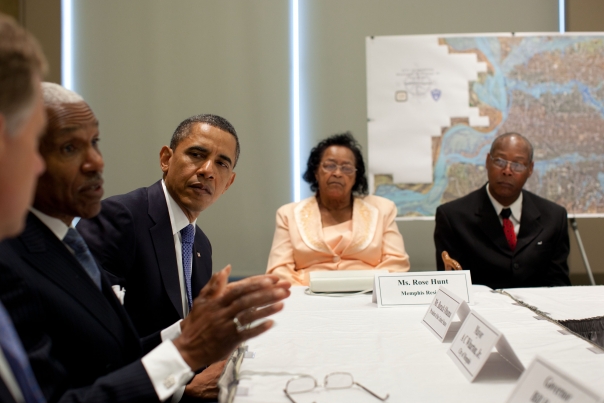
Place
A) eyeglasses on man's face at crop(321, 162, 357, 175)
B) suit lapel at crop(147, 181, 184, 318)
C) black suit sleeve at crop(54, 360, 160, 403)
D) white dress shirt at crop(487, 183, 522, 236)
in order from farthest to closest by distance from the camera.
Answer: eyeglasses on man's face at crop(321, 162, 357, 175) → white dress shirt at crop(487, 183, 522, 236) → suit lapel at crop(147, 181, 184, 318) → black suit sleeve at crop(54, 360, 160, 403)

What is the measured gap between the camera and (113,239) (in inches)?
61.7

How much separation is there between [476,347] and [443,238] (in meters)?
2.03

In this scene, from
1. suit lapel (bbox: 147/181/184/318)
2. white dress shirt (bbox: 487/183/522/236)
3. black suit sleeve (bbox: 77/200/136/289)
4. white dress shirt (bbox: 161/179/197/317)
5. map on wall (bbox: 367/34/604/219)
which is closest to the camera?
black suit sleeve (bbox: 77/200/136/289)

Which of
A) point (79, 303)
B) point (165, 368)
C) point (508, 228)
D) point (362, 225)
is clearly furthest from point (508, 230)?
point (79, 303)

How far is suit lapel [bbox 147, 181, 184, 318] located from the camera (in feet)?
5.48

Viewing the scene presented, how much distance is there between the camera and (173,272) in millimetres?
1696

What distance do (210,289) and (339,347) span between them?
0.45 m

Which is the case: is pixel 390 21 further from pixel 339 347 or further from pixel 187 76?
pixel 339 347

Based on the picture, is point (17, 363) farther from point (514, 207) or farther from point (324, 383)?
point (514, 207)

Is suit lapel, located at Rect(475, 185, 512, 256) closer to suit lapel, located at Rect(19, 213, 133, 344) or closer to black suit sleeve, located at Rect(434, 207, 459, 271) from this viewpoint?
black suit sleeve, located at Rect(434, 207, 459, 271)

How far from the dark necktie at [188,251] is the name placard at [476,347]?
39.5 inches

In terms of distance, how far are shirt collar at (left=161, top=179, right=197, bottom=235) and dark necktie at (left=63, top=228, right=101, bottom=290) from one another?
2.06 ft

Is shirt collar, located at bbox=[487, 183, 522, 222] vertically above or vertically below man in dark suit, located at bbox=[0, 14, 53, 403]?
below

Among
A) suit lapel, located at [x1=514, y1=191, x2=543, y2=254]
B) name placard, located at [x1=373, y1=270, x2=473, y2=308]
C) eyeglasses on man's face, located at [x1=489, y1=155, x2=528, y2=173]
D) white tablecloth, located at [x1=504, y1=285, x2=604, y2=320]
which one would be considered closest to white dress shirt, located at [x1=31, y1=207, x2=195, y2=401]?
name placard, located at [x1=373, y1=270, x2=473, y2=308]
